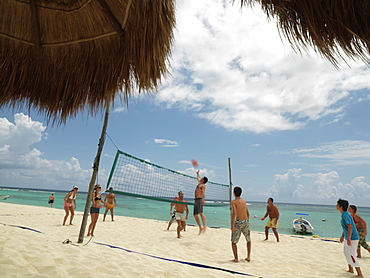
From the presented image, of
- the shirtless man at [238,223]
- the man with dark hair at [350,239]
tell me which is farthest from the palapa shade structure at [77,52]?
the man with dark hair at [350,239]

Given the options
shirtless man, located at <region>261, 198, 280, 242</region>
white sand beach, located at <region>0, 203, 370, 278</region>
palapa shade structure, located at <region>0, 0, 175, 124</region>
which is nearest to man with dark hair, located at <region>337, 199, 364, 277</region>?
white sand beach, located at <region>0, 203, 370, 278</region>

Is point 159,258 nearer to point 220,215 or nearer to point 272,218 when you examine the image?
point 272,218

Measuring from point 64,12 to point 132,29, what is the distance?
92 cm

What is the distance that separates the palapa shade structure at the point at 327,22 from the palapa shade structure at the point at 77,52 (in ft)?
3.93

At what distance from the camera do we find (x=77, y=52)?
9.91 feet

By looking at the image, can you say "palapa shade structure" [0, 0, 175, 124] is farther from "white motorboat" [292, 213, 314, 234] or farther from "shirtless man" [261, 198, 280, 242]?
"white motorboat" [292, 213, 314, 234]

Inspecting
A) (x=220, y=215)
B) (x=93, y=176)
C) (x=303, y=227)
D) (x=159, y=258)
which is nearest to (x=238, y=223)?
(x=159, y=258)

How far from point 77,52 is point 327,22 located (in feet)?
9.22

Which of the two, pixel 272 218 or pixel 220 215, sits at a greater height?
pixel 272 218

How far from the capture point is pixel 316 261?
5.32m

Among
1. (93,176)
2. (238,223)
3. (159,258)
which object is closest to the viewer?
(159,258)

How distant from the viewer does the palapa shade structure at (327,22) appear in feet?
4.61

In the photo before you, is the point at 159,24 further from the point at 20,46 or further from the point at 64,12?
the point at 20,46

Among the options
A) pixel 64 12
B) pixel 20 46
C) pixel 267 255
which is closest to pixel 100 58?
pixel 64 12
